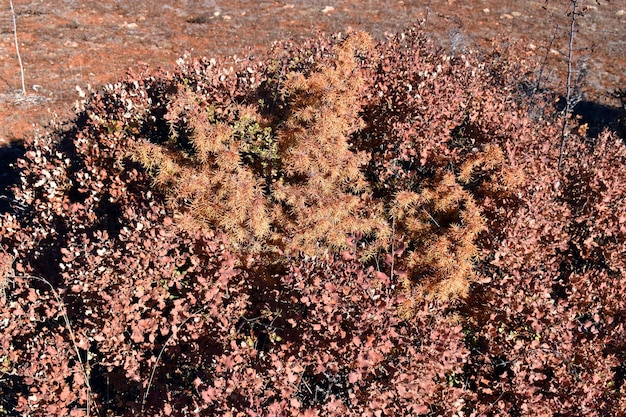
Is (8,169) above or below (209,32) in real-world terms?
below

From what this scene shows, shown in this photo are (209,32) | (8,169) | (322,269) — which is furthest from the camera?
(209,32)

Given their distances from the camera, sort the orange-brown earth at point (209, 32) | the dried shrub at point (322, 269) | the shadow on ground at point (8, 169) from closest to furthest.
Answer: the dried shrub at point (322, 269) → the shadow on ground at point (8, 169) → the orange-brown earth at point (209, 32)

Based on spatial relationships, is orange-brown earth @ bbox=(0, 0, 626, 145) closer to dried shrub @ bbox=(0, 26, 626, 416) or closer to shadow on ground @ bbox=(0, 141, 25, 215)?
shadow on ground @ bbox=(0, 141, 25, 215)

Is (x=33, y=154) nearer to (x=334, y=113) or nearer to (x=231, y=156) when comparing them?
(x=231, y=156)

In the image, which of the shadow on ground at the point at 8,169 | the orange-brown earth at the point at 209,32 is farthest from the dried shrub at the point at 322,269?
the orange-brown earth at the point at 209,32

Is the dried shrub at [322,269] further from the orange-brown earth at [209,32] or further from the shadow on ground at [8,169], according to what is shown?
the orange-brown earth at [209,32]

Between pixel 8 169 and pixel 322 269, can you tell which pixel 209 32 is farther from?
pixel 322 269

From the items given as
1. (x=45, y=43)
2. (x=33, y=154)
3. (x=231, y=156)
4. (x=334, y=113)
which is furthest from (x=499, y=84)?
(x=45, y=43)

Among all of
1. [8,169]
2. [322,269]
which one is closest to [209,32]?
[8,169]

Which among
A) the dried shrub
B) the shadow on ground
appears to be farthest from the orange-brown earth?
the dried shrub
